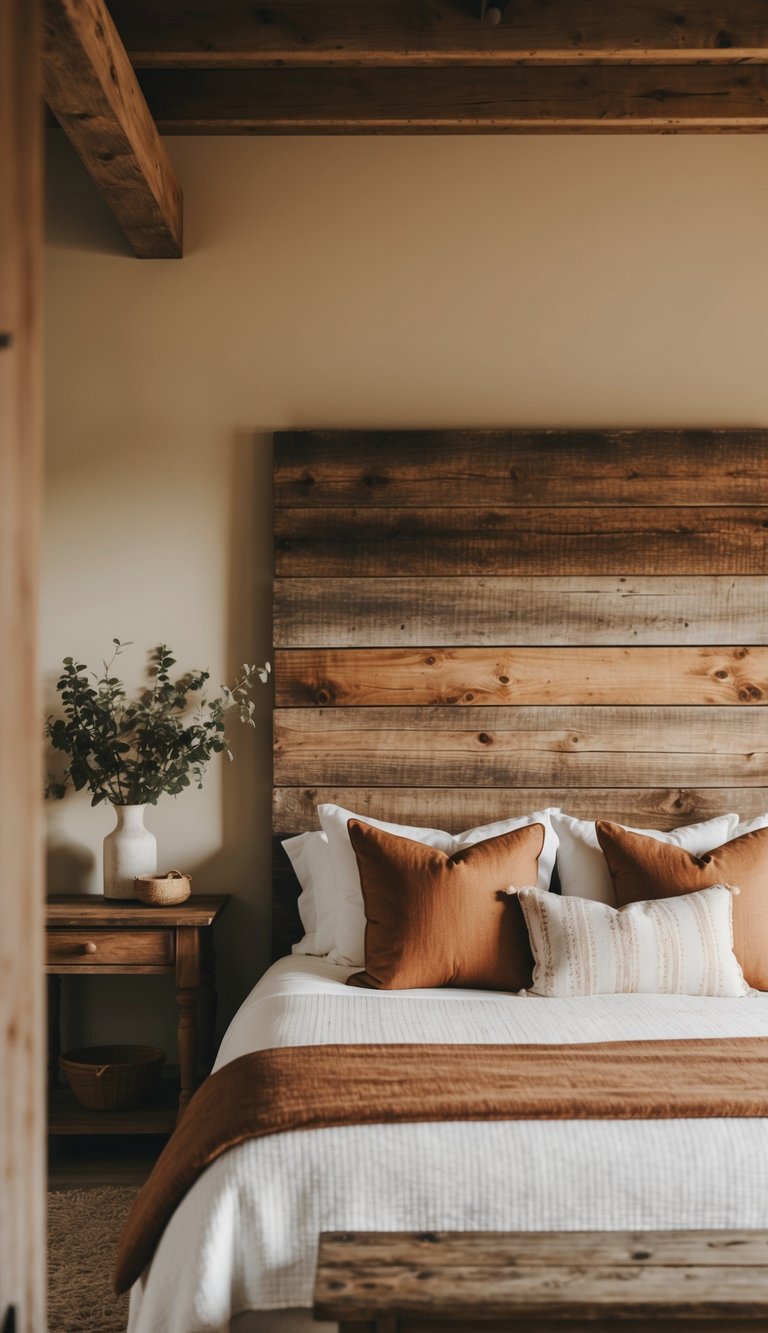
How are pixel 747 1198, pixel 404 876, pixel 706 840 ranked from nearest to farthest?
→ pixel 747 1198 < pixel 404 876 < pixel 706 840

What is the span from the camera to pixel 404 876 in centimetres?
275

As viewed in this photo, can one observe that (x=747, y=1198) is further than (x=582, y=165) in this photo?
No

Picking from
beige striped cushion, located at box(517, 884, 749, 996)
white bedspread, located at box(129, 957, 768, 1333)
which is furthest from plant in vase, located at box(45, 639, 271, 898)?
white bedspread, located at box(129, 957, 768, 1333)

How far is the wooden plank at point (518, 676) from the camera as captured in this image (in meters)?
3.29

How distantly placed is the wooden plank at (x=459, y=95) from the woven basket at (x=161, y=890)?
2211 mm

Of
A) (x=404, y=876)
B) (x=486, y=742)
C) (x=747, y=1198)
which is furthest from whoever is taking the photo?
(x=486, y=742)

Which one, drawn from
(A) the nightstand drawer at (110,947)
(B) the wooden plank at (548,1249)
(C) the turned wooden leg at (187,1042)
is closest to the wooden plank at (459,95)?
(A) the nightstand drawer at (110,947)

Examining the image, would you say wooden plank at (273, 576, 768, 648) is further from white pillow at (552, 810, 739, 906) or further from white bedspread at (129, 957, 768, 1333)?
white bedspread at (129, 957, 768, 1333)

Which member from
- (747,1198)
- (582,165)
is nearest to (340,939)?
(747,1198)

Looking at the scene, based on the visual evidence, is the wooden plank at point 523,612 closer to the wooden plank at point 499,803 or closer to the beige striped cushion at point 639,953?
the wooden plank at point 499,803

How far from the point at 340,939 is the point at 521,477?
147 centimetres

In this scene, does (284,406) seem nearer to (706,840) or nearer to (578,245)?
(578,245)

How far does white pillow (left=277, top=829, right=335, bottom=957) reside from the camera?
2998mm

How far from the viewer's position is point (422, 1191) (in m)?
1.74
